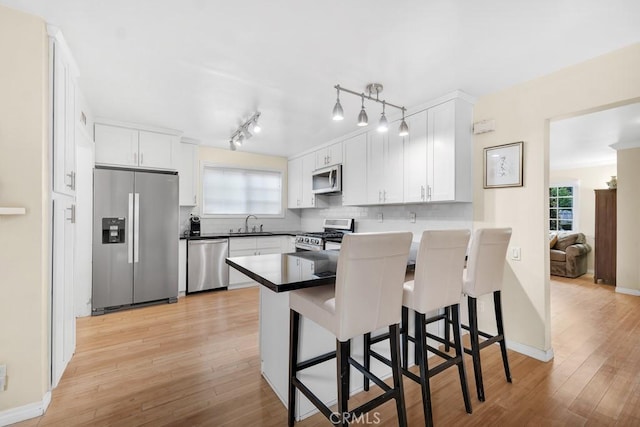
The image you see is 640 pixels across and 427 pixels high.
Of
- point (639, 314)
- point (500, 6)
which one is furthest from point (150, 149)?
point (639, 314)

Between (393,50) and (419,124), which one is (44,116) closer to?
(393,50)

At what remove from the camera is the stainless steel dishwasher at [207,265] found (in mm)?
4242

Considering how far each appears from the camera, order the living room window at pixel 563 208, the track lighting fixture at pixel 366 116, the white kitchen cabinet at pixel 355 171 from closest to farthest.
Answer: the track lighting fixture at pixel 366 116
the white kitchen cabinet at pixel 355 171
the living room window at pixel 563 208

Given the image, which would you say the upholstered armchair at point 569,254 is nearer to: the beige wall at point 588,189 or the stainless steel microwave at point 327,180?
the beige wall at point 588,189

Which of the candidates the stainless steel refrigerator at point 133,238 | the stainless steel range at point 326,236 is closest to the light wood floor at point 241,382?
the stainless steel refrigerator at point 133,238

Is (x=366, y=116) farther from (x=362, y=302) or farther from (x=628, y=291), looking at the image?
(x=628, y=291)

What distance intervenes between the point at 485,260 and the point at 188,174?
4.07 m

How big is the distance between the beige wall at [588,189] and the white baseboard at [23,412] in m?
8.25

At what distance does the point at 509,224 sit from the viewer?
2.60 metres

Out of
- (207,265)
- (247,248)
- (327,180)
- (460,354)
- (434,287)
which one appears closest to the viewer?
(434,287)

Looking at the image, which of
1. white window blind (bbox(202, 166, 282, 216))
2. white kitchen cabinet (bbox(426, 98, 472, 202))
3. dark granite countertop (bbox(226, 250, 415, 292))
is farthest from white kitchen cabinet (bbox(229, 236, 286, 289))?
white kitchen cabinet (bbox(426, 98, 472, 202))

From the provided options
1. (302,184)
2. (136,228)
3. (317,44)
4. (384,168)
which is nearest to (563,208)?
(384,168)

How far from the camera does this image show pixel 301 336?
5.60 feet

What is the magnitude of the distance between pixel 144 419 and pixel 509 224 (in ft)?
10.1
